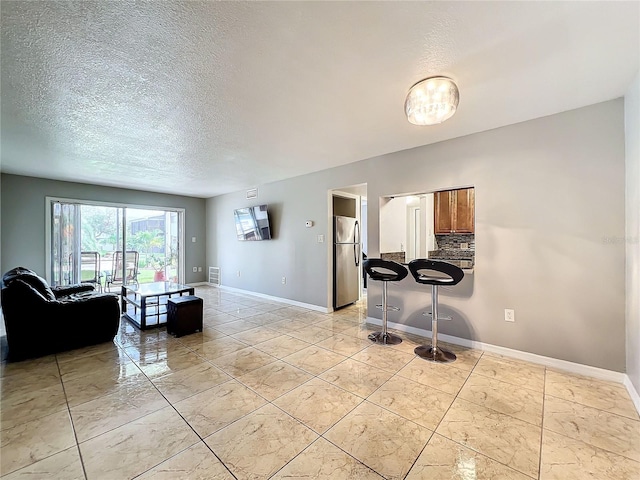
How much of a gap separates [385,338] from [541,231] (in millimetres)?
2003

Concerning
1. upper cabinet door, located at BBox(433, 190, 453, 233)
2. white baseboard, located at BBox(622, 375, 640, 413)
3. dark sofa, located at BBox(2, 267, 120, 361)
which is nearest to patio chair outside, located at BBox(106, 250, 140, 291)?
dark sofa, located at BBox(2, 267, 120, 361)

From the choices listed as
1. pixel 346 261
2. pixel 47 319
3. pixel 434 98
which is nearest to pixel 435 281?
pixel 434 98

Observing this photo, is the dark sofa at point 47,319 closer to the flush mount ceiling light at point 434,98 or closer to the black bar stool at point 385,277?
the black bar stool at point 385,277

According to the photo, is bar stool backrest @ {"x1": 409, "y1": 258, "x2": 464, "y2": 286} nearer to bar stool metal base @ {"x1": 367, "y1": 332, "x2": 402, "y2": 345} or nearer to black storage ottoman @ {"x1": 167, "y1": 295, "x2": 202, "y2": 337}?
bar stool metal base @ {"x1": 367, "y1": 332, "x2": 402, "y2": 345}

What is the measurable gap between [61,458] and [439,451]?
2.16 meters

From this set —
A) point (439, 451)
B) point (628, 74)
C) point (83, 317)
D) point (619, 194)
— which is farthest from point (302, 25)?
point (83, 317)

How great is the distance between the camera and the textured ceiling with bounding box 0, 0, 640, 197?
1415 mm

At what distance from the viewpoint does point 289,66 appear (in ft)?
6.01

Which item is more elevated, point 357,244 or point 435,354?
point 357,244

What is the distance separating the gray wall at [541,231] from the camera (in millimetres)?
2281

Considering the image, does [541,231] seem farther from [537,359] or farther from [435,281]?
[537,359]

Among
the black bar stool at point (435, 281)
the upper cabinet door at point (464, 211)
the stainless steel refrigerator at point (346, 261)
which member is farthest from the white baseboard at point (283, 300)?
the upper cabinet door at point (464, 211)

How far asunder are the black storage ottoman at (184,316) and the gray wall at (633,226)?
4332mm

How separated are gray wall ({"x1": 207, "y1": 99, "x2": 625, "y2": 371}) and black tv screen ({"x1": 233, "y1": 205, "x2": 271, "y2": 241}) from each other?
2640mm
